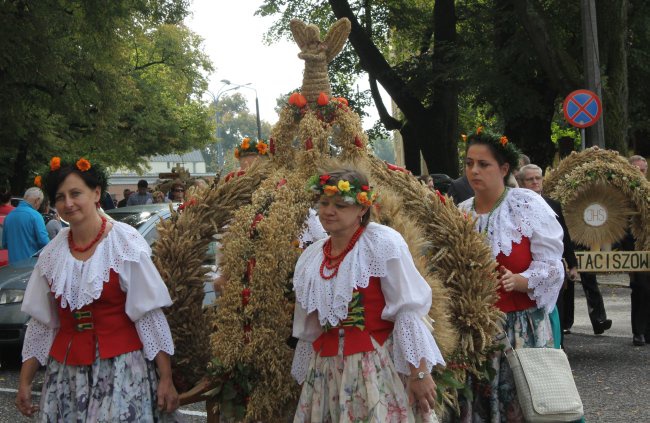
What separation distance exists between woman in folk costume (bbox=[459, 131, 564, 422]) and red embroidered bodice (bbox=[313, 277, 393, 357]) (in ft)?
3.95

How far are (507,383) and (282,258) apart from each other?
1.50m

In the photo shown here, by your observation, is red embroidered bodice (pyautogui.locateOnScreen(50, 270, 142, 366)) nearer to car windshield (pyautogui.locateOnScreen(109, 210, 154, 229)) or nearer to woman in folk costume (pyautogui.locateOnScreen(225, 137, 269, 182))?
woman in folk costume (pyautogui.locateOnScreen(225, 137, 269, 182))

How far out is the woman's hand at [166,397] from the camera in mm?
4609

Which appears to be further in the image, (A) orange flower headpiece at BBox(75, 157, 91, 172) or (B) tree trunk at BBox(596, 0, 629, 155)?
Result: (B) tree trunk at BBox(596, 0, 629, 155)

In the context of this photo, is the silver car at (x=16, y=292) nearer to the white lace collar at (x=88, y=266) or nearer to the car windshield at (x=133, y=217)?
the car windshield at (x=133, y=217)

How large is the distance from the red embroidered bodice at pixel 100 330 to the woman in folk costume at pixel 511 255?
1901 millimetres

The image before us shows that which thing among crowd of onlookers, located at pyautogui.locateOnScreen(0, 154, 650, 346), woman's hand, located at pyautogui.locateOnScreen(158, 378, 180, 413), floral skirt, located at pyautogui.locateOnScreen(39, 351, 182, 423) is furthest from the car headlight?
woman's hand, located at pyautogui.locateOnScreen(158, 378, 180, 413)

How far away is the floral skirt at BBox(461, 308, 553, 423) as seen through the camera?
5.31 m

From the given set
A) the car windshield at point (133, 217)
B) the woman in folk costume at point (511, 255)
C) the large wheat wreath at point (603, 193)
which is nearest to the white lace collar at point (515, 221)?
the woman in folk costume at point (511, 255)

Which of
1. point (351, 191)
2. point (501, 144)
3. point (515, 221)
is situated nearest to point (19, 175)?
point (501, 144)

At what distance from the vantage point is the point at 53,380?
4.59m

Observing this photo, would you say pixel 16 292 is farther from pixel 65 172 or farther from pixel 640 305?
pixel 640 305

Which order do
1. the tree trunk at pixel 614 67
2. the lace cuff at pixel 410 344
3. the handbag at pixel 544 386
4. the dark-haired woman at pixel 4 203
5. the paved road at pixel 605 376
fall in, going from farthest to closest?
the tree trunk at pixel 614 67
the dark-haired woman at pixel 4 203
the paved road at pixel 605 376
the handbag at pixel 544 386
the lace cuff at pixel 410 344

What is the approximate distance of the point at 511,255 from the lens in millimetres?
5457
